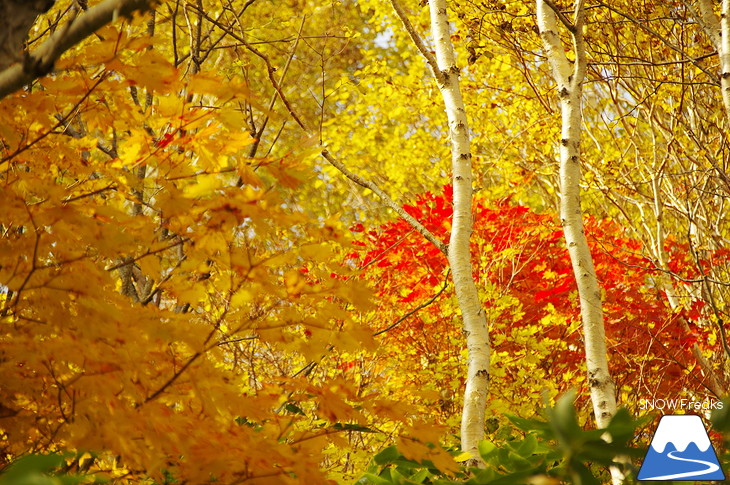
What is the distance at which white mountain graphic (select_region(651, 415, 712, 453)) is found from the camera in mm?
1044

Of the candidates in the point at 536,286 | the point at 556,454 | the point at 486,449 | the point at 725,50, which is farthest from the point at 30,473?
the point at 536,286

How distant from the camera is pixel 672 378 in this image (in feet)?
20.1

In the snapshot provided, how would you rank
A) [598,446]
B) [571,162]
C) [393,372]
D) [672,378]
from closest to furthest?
1. [598,446]
2. [571,162]
3. [393,372]
4. [672,378]

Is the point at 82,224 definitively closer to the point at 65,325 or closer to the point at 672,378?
the point at 65,325

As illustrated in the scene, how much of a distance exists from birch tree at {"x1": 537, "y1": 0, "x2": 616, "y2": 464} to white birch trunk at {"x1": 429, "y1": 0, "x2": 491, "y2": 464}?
507mm

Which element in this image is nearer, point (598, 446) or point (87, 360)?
point (598, 446)

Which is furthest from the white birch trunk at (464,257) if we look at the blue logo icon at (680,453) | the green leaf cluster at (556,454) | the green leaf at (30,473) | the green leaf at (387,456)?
the green leaf at (30,473)

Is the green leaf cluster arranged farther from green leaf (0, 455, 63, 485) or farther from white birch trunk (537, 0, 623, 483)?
white birch trunk (537, 0, 623, 483)

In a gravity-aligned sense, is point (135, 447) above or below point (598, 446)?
above

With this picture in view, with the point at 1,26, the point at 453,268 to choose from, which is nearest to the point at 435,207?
the point at 453,268

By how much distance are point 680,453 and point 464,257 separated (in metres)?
2.05

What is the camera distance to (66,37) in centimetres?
102

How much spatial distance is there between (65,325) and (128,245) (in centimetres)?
21

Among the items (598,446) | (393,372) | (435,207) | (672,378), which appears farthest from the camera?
(672,378)
